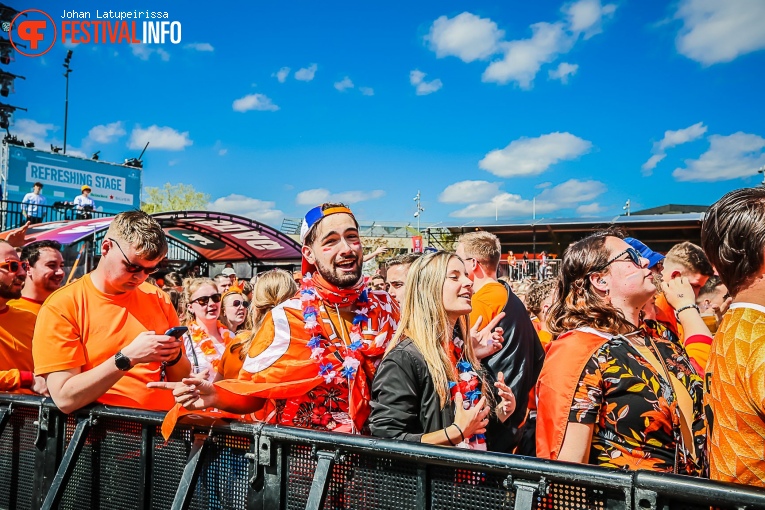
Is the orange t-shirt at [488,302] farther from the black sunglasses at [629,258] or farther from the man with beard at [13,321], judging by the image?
the man with beard at [13,321]

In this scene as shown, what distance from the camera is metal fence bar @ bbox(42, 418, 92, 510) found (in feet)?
8.00

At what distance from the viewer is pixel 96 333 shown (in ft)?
8.98

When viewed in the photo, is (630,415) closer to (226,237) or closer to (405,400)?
(405,400)

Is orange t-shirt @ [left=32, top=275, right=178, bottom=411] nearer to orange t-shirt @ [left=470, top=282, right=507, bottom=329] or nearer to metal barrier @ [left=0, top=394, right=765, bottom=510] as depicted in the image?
metal barrier @ [left=0, top=394, right=765, bottom=510]

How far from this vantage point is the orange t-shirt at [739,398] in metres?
1.37

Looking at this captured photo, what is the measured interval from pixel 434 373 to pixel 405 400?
0.17 metres

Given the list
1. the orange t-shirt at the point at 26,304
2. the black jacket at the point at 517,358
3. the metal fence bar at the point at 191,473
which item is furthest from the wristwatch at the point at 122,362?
the black jacket at the point at 517,358

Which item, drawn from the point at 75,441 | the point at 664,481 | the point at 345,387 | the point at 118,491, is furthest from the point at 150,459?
the point at 664,481

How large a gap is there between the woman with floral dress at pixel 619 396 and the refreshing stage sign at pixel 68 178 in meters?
20.8

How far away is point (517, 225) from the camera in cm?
3388

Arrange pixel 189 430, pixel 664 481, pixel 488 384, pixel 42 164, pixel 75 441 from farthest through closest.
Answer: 1. pixel 42 164
2. pixel 488 384
3. pixel 75 441
4. pixel 189 430
5. pixel 664 481

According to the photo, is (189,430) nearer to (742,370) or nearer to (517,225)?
(742,370)

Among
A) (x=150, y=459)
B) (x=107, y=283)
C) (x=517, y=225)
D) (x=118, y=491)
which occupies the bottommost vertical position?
(x=118, y=491)

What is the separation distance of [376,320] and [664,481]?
157 cm
